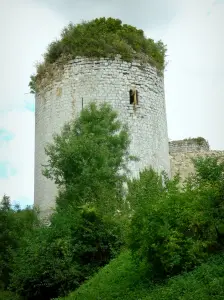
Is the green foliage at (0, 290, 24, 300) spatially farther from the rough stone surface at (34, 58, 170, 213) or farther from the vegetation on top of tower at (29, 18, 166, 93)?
the vegetation on top of tower at (29, 18, 166, 93)

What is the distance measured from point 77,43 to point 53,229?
8709 mm

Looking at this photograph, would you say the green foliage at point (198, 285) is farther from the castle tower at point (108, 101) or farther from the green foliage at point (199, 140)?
the green foliage at point (199, 140)

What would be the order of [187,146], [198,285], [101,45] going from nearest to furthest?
1. [198,285]
2. [101,45]
3. [187,146]

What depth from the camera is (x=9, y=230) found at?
1783cm

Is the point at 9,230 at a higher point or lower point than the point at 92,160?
lower

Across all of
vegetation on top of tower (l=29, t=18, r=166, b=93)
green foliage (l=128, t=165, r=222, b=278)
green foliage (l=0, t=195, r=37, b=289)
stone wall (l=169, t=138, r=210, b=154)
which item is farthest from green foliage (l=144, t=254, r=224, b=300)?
stone wall (l=169, t=138, r=210, b=154)

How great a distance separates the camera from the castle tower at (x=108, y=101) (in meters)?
21.2

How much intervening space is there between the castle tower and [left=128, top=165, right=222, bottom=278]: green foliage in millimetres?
8954

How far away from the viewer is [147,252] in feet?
37.6

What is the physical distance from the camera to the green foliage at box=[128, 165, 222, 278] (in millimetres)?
11062

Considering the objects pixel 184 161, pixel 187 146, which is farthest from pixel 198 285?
pixel 187 146

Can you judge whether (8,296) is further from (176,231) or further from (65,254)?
(176,231)

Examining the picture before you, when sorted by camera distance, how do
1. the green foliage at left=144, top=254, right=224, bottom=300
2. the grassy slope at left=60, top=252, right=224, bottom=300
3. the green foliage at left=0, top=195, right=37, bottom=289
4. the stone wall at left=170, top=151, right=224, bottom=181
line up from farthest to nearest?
1. the stone wall at left=170, top=151, right=224, bottom=181
2. the green foliage at left=0, top=195, right=37, bottom=289
3. the grassy slope at left=60, top=252, right=224, bottom=300
4. the green foliage at left=144, top=254, right=224, bottom=300

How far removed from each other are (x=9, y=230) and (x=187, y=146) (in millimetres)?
9194
